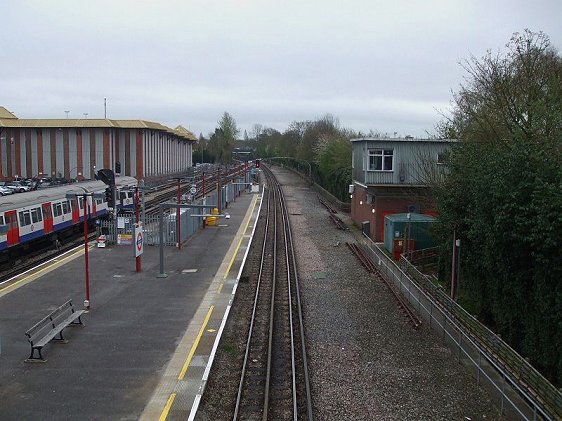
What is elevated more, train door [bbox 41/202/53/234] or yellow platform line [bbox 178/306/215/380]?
train door [bbox 41/202/53/234]

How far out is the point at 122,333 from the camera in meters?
14.6

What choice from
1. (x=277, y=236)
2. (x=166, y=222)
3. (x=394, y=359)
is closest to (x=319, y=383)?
(x=394, y=359)

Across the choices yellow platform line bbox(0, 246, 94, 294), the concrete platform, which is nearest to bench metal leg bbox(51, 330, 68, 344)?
the concrete platform

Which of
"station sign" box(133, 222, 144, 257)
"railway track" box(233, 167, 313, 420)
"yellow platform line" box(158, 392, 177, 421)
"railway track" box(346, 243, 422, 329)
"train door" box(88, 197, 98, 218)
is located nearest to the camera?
"yellow platform line" box(158, 392, 177, 421)

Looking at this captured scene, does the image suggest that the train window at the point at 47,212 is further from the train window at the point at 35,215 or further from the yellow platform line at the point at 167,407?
the yellow platform line at the point at 167,407

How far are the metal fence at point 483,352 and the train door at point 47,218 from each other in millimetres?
16767

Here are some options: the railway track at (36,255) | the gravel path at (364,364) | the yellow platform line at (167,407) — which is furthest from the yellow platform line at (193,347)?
the railway track at (36,255)

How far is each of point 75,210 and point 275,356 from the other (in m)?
20.6

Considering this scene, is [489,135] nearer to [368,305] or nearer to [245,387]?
[368,305]

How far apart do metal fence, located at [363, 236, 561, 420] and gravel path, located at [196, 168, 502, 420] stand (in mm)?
309

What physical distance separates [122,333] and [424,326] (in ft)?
26.9

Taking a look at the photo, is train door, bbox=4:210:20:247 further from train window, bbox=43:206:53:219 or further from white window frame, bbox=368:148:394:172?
white window frame, bbox=368:148:394:172

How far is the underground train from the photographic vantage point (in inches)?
921

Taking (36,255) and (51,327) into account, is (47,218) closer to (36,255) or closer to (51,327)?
(36,255)
